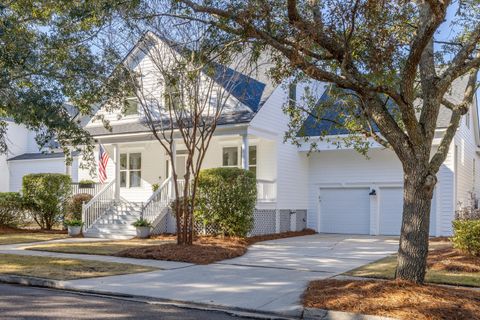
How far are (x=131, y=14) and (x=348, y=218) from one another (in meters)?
15.2

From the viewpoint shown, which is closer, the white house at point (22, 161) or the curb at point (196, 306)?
the curb at point (196, 306)

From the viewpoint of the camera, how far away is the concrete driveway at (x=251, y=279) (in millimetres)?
8477

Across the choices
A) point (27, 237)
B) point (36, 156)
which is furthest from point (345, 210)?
point (36, 156)

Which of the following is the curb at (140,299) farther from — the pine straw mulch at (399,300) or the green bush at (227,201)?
the green bush at (227,201)

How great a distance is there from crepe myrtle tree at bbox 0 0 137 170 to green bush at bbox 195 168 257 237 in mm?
4654

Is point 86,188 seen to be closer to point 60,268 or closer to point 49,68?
point 49,68

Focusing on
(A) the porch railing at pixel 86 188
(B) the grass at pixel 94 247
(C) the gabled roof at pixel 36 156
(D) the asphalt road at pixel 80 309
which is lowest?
(B) the grass at pixel 94 247

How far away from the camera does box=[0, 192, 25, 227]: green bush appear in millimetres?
21922

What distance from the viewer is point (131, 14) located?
10688mm

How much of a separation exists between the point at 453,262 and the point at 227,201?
8.04 metres

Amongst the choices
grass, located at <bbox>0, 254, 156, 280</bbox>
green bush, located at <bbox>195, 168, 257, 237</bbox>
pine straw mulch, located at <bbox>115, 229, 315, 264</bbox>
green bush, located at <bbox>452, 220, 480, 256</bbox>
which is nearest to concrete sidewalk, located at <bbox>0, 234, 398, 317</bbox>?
pine straw mulch, located at <bbox>115, 229, 315, 264</bbox>

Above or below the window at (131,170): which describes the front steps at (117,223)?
below

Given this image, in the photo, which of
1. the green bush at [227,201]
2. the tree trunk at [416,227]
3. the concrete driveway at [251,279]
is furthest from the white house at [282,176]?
the tree trunk at [416,227]

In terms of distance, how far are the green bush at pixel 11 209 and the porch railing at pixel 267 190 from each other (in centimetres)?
1051
